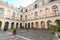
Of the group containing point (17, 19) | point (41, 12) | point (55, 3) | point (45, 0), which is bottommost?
point (17, 19)

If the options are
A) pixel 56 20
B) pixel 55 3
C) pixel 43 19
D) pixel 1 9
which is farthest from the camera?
pixel 1 9

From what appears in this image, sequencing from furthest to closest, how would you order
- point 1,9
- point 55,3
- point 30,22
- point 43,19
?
point 30,22
point 1,9
point 43,19
point 55,3

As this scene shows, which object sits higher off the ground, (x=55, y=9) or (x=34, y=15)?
(x=55, y=9)

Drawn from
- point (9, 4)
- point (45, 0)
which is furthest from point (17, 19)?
point (45, 0)

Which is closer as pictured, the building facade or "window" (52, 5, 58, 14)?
"window" (52, 5, 58, 14)

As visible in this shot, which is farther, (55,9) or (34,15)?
(34,15)

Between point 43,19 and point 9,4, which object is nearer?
point 43,19

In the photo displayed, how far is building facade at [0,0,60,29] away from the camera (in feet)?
73.0

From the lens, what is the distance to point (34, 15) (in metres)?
29.1

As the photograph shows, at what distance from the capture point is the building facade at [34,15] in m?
22.3

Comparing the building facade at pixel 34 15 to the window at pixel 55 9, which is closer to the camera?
the window at pixel 55 9

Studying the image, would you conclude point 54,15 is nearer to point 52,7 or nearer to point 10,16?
point 52,7

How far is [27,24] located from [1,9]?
1102cm

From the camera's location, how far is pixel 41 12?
26188mm
